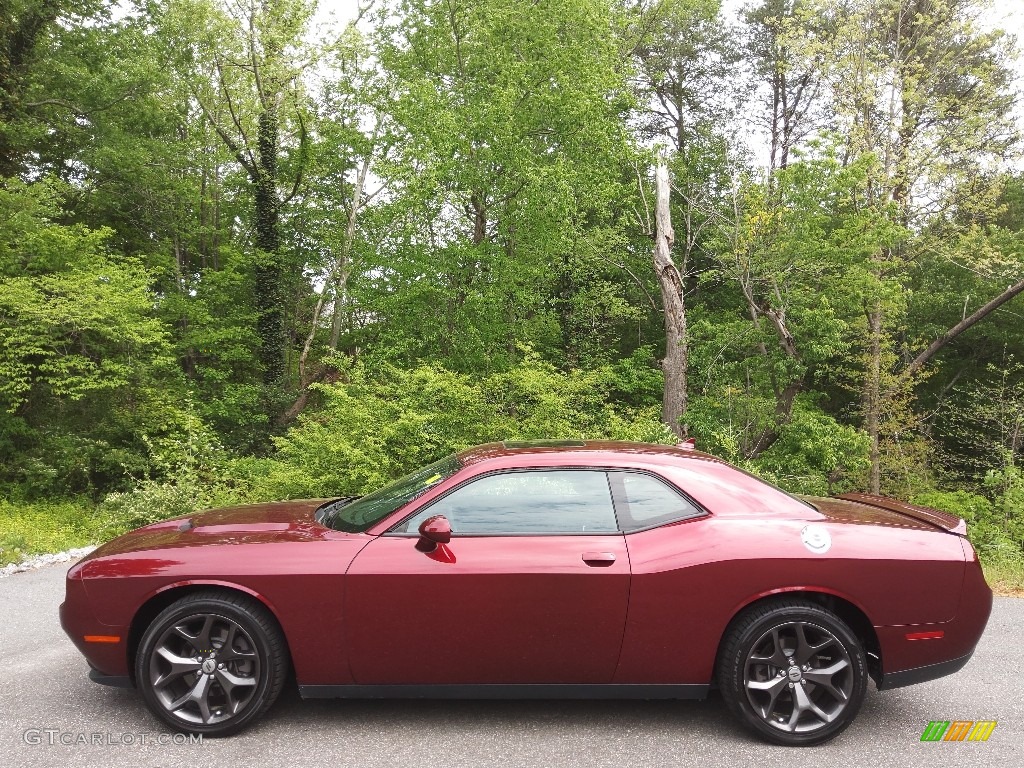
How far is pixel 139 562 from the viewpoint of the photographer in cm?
316

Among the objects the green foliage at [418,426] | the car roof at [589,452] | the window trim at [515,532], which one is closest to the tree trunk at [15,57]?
the green foliage at [418,426]

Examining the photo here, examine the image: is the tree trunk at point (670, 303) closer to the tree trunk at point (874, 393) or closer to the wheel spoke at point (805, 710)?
the tree trunk at point (874, 393)

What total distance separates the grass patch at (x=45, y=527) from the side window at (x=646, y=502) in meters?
7.10

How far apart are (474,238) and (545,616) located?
1480 cm

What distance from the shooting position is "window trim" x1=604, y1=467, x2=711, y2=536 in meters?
3.20

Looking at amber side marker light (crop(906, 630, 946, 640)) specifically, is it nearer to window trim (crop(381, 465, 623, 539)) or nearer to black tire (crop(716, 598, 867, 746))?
black tire (crop(716, 598, 867, 746))

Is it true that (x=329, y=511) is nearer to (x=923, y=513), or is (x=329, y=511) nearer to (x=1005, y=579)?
(x=923, y=513)

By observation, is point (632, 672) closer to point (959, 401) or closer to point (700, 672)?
point (700, 672)

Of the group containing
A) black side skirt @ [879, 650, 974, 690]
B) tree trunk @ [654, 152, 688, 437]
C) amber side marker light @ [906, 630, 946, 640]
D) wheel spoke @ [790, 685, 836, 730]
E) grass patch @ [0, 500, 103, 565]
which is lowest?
grass patch @ [0, 500, 103, 565]

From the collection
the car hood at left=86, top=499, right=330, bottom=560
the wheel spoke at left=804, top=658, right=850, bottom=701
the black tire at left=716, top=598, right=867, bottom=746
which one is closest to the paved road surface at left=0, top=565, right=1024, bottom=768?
the black tire at left=716, top=598, right=867, bottom=746

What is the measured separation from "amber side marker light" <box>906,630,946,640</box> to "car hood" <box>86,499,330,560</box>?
2.95 m

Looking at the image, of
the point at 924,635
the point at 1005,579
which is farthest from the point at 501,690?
the point at 1005,579

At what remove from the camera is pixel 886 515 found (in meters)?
3.56

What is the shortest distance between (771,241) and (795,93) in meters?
12.2
